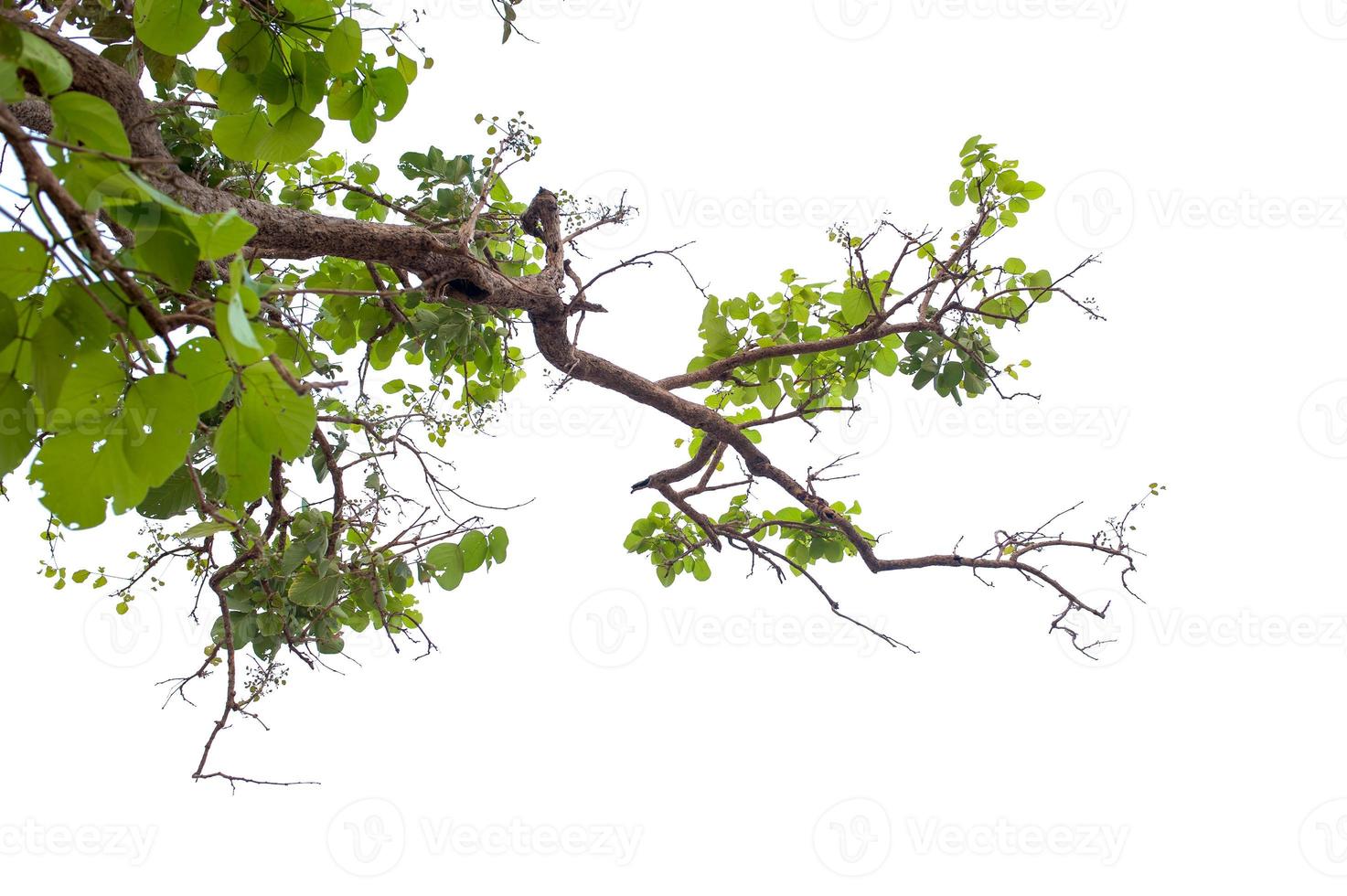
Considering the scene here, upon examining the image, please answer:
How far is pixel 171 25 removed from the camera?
3.53 ft

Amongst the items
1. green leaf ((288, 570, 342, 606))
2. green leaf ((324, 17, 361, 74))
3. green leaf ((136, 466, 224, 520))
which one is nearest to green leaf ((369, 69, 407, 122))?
green leaf ((324, 17, 361, 74))

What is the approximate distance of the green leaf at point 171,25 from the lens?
1.06m

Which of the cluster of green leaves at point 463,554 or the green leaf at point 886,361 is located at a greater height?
the green leaf at point 886,361

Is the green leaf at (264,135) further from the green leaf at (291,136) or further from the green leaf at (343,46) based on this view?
the green leaf at (343,46)

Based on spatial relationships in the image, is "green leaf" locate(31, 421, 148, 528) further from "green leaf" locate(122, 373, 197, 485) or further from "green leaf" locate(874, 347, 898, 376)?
"green leaf" locate(874, 347, 898, 376)

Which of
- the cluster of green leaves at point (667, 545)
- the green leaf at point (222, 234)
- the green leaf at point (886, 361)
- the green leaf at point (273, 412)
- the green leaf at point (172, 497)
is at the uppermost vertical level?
the green leaf at point (886, 361)

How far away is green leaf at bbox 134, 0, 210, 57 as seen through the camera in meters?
1.06

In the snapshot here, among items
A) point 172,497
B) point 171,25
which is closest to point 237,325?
point 171,25

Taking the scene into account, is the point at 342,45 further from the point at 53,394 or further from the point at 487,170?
the point at 487,170

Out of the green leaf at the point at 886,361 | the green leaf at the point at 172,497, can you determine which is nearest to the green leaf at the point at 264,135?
the green leaf at the point at 172,497

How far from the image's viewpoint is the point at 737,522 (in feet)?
8.92

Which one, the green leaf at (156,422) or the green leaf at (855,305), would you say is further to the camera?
the green leaf at (855,305)

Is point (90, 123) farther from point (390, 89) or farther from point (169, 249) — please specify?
point (390, 89)

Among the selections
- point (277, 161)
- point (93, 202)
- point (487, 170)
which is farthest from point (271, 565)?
point (93, 202)
